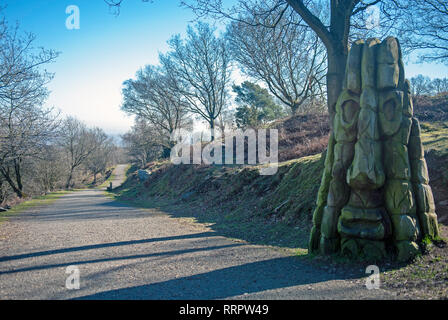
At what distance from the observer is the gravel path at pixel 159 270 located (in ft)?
15.6

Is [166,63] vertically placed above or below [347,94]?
above

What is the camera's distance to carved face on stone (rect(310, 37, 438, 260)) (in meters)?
5.69

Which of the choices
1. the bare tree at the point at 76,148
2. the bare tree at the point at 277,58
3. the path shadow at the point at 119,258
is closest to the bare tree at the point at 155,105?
the bare tree at the point at 277,58

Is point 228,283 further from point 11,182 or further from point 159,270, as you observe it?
point 11,182

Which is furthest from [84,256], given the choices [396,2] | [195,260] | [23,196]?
[23,196]

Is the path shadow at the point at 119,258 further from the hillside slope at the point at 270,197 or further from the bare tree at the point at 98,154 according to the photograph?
the bare tree at the point at 98,154

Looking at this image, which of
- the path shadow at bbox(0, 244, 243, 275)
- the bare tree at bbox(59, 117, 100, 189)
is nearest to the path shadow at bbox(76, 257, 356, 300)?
the path shadow at bbox(0, 244, 243, 275)

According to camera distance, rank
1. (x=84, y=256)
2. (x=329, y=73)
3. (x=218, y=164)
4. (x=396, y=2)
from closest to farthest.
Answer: (x=84, y=256) < (x=329, y=73) < (x=396, y=2) < (x=218, y=164)

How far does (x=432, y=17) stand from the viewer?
57.2 ft

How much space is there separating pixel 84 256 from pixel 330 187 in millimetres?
5426

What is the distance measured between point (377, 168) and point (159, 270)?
14.3 feet

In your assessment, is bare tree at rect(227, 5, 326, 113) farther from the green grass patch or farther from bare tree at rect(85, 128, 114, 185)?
bare tree at rect(85, 128, 114, 185)

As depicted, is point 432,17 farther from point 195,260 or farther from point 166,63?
point 166,63

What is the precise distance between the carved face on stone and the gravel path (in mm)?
972
